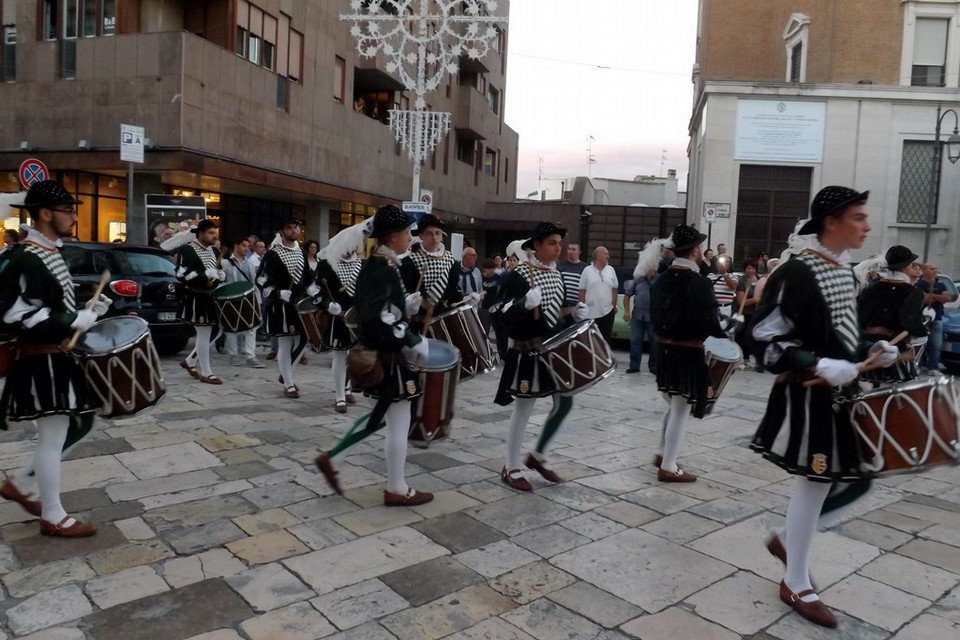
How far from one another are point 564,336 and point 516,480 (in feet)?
3.60

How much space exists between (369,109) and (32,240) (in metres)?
25.3

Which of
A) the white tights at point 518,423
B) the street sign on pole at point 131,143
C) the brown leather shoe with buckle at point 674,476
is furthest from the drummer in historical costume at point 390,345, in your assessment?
the street sign on pole at point 131,143

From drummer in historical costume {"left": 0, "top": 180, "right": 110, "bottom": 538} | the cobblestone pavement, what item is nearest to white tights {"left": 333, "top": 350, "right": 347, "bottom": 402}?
the cobblestone pavement

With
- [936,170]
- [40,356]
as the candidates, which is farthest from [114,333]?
[936,170]

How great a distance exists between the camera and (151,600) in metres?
3.57

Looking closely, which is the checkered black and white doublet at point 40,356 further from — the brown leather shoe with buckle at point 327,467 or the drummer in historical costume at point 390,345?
the drummer in historical costume at point 390,345

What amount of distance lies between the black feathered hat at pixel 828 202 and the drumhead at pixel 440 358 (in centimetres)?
230

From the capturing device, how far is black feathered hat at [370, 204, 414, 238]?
15.8 ft

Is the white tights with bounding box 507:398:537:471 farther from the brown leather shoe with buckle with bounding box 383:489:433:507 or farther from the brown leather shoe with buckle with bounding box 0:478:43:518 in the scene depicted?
the brown leather shoe with buckle with bounding box 0:478:43:518

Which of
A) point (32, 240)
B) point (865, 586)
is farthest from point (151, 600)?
point (865, 586)

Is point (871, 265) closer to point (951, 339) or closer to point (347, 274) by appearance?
point (347, 274)

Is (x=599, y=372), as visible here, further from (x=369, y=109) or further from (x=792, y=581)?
(x=369, y=109)

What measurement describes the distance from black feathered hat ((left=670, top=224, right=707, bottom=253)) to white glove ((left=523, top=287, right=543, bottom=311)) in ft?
3.92

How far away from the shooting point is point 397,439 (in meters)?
4.86
